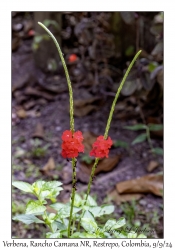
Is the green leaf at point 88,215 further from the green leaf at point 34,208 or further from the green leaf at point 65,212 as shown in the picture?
the green leaf at point 34,208

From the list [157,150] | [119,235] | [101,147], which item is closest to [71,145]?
[101,147]

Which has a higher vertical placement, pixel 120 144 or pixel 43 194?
→ pixel 120 144

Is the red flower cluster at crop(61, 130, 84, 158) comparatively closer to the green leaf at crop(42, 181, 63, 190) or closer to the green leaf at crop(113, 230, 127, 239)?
the green leaf at crop(42, 181, 63, 190)

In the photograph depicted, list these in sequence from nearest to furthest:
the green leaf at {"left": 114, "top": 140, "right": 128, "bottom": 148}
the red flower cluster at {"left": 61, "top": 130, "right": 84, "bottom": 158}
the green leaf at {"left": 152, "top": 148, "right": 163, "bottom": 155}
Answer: the red flower cluster at {"left": 61, "top": 130, "right": 84, "bottom": 158}, the green leaf at {"left": 152, "top": 148, "right": 163, "bottom": 155}, the green leaf at {"left": 114, "top": 140, "right": 128, "bottom": 148}

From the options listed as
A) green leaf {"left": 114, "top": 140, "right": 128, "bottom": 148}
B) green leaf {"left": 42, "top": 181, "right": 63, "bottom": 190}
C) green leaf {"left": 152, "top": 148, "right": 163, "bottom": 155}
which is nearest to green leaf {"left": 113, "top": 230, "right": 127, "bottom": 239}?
green leaf {"left": 42, "top": 181, "right": 63, "bottom": 190}

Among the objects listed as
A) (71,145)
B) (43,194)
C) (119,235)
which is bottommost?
(119,235)

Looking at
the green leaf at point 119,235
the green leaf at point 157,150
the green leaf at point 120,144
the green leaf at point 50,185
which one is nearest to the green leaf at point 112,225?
the green leaf at point 119,235

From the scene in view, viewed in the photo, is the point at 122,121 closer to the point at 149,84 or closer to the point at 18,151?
the point at 149,84

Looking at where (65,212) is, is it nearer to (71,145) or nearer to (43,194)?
(43,194)

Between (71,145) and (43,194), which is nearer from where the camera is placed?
(71,145)

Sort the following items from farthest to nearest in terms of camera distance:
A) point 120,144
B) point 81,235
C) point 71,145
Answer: point 120,144
point 81,235
point 71,145
